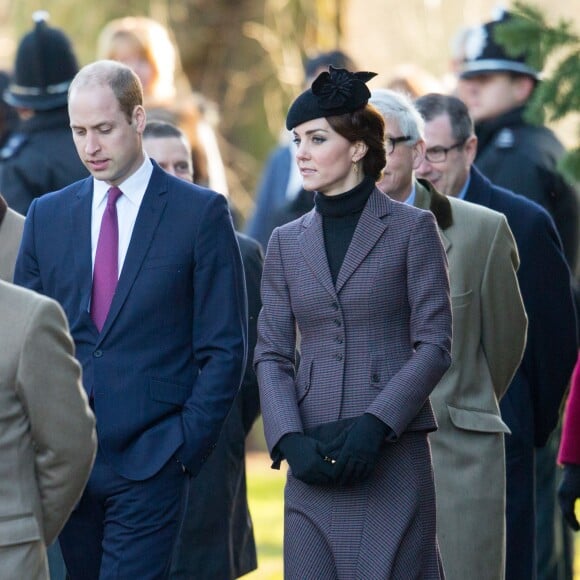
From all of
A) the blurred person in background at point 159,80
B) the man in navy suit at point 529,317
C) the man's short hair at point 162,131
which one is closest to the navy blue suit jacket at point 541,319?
the man in navy suit at point 529,317

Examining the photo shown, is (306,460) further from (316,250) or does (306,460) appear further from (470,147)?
(470,147)

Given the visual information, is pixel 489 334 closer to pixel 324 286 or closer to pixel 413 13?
pixel 324 286

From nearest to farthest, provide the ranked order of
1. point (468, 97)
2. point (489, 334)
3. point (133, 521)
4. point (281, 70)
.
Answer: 1. point (133, 521)
2. point (489, 334)
3. point (468, 97)
4. point (281, 70)

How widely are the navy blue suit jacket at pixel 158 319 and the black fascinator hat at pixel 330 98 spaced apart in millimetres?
454

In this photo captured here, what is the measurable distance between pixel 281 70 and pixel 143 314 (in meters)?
9.83

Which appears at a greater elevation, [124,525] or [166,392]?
[166,392]

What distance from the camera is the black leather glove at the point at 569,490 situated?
679 centimetres

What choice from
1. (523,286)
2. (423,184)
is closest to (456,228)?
(423,184)

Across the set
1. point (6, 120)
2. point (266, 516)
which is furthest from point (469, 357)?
point (266, 516)

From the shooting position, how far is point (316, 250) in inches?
239

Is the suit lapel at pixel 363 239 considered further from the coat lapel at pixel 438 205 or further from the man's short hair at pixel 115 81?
the coat lapel at pixel 438 205

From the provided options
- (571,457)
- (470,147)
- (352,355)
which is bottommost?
(571,457)

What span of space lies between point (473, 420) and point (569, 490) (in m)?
0.43

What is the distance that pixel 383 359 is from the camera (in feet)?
19.5
